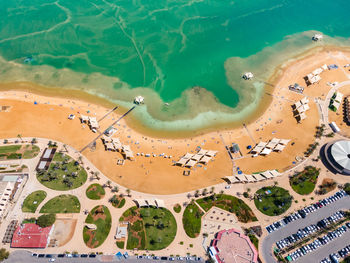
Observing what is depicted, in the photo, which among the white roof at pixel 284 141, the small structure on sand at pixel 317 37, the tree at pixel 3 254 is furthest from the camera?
the small structure on sand at pixel 317 37

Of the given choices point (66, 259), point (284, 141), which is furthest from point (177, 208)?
point (284, 141)

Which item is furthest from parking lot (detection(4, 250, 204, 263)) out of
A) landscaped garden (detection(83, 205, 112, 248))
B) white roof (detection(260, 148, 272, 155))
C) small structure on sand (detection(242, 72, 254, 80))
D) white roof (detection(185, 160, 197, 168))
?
small structure on sand (detection(242, 72, 254, 80))

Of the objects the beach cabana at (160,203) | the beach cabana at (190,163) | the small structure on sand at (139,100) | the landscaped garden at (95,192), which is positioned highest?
the small structure on sand at (139,100)

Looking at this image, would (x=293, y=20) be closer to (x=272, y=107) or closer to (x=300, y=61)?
(x=300, y=61)

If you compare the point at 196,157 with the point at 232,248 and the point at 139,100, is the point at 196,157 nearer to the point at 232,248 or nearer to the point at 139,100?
the point at 232,248

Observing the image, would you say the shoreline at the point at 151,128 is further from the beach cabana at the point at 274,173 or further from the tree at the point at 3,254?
the tree at the point at 3,254

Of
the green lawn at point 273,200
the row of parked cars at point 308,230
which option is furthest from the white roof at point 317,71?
the row of parked cars at point 308,230

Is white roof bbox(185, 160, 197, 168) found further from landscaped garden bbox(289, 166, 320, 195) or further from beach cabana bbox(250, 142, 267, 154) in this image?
landscaped garden bbox(289, 166, 320, 195)
